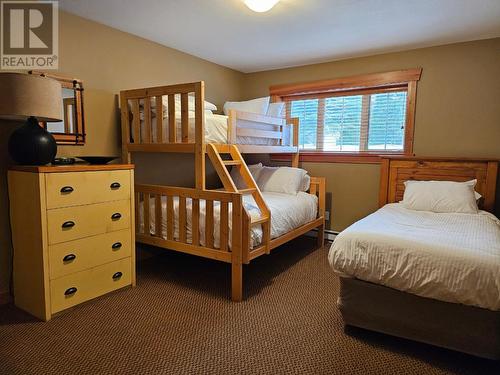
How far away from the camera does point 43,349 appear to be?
5.79 feet

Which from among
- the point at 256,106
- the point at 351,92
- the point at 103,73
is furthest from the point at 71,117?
the point at 351,92

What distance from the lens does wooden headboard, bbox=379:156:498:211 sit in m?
2.93

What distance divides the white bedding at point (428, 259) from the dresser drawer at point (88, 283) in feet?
5.20

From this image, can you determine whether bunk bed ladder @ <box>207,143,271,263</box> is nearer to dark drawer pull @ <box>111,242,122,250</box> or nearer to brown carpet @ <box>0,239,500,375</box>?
brown carpet @ <box>0,239,500,375</box>

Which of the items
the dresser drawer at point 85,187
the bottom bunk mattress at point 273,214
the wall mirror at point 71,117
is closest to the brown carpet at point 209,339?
the bottom bunk mattress at point 273,214

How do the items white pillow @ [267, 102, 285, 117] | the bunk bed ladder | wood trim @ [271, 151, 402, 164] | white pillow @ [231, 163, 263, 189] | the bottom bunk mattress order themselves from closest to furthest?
the bunk bed ladder, the bottom bunk mattress, wood trim @ [271, 151, 402, 164], white pillow @ [231, 163, 263, 189], white pillow @ [267, 102, 285, 117]

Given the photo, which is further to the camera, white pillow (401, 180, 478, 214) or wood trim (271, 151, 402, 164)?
wood trim (271, 151, 402, 164)

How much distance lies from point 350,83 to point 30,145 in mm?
3156

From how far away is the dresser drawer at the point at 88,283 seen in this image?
6.87 ft

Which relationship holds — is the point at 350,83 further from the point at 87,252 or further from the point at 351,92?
the point at 87,252

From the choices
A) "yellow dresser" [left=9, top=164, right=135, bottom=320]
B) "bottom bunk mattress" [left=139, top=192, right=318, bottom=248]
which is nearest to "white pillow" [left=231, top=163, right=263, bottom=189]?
"bottom bunk mattress" [left=139, top=192, right=318, bottom=248]

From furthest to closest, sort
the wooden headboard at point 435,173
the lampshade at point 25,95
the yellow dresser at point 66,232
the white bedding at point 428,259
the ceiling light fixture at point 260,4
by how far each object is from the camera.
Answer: the wooden headboard at point 435,173, the ceiling light fixture at point 260,4, the yellow dresser at point 66,232, the lampshade at point 25,95, the white bedding at point 428,259

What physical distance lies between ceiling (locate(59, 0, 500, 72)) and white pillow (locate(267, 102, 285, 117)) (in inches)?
23.0

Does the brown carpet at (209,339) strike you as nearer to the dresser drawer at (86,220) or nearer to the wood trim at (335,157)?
the dresser drawer at (86,220)
